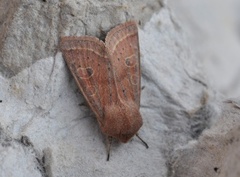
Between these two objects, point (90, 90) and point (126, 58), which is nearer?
point (90, 90)

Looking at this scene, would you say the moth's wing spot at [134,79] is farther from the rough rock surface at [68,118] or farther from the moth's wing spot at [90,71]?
the moth's wing spot at [90,71]

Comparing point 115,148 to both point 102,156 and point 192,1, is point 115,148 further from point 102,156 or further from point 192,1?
point 192,1

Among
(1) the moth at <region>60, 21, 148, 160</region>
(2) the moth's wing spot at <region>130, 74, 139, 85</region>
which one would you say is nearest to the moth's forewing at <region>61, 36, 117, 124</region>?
(1) the moth at <region>60, 21, 148, 160</region>

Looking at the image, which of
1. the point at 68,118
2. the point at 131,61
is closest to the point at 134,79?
the point at 131,61

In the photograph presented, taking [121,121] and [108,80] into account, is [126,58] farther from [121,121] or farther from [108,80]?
[121,121]

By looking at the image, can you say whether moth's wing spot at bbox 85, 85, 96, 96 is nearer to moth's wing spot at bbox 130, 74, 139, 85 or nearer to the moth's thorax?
the moth's thorax

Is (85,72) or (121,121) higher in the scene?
(85,72)

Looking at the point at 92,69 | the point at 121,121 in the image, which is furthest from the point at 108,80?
the point at 121,121

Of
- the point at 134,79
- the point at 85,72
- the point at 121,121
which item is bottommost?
the point at 121,121
